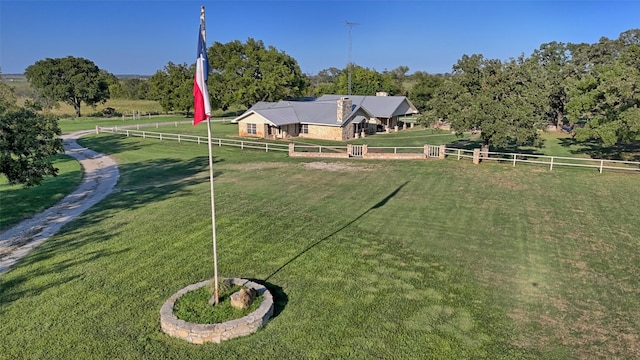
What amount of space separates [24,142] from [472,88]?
985 inches

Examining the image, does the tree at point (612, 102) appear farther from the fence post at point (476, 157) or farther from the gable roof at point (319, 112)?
the gable roof at point (319, 112)

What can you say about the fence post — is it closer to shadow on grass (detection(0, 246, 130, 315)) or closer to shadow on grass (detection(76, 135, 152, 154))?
shadow on grass (detection(0, 246, 130, 315))

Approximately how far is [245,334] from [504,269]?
741 cm

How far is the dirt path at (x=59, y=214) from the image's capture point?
13789mm

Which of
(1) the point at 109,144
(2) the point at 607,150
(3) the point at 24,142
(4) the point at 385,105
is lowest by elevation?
(2) the point at 607,150

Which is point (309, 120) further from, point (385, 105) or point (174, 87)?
point (174, 87)

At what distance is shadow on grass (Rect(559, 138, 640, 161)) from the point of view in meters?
31.4

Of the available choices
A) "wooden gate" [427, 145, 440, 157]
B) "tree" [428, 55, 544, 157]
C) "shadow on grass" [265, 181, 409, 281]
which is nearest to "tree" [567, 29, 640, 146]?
"tree" [428, 55, 544, 157]

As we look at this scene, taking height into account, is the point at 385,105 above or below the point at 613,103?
above

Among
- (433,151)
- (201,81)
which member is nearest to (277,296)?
(201,81)

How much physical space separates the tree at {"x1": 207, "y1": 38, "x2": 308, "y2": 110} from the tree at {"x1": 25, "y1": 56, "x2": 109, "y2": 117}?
20730mm

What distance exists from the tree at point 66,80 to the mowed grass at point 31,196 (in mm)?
46687

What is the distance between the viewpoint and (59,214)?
1772 centimetres

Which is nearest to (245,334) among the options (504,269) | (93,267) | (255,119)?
(93,267)
